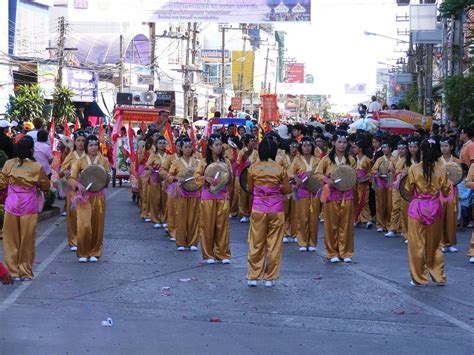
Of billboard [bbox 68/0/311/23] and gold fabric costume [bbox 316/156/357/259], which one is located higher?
billboard [bbox 68/0/311/23]

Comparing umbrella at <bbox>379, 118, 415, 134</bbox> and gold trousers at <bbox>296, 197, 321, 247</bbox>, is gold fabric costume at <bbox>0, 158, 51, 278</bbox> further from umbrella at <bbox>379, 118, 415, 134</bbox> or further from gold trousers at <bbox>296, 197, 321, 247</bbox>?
umbrella at <bbox>379, 118, 415, 134</bbox>

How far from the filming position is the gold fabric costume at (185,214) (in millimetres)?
14273

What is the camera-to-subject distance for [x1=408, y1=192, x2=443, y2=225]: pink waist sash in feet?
35.8

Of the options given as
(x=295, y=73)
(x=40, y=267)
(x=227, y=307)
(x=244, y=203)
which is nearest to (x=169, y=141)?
(x=244, y=203)

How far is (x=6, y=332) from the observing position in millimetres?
8141

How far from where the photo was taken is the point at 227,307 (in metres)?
9.66

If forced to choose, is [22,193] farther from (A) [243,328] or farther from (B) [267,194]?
(A) [243,328]

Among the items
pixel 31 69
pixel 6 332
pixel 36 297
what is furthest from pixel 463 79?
pixel 31 69

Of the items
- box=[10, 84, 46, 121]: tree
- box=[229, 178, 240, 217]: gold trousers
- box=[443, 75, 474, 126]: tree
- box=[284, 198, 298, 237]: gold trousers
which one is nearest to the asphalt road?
box=[284, 198, 298, 237]: gold trousers

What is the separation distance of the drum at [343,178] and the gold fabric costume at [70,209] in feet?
10.9

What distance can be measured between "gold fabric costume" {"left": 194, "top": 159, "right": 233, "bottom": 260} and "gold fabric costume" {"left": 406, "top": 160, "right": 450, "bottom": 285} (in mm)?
2753

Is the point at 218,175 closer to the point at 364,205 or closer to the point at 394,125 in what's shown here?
the point at 364,205

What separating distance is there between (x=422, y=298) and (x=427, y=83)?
26444 mm

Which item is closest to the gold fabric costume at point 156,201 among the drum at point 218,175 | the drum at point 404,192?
the drum at point 218,175
